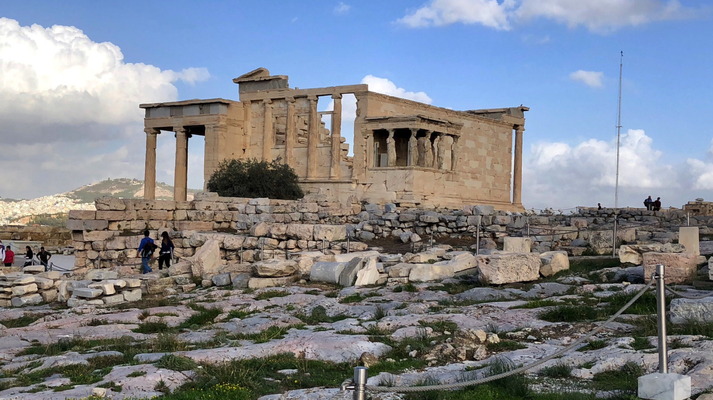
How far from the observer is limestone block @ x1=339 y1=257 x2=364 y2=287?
13180 millimetres

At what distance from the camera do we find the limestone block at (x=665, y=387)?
5.17m

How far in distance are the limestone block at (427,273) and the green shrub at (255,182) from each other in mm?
18593

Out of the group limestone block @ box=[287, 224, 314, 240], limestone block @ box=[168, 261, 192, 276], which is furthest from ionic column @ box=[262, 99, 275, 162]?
limestone block @ box=[168, 261, 192, 276]

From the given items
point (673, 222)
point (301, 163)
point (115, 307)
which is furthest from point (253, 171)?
point (115, 307)

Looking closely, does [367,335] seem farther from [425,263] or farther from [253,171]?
[253,171]

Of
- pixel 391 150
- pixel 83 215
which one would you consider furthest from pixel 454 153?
pixel 83 215

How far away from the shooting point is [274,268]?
13914 mm

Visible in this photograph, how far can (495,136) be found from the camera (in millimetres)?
38469

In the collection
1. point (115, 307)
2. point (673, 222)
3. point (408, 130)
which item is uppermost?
point (408, 130)

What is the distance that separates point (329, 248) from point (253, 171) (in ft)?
47.2

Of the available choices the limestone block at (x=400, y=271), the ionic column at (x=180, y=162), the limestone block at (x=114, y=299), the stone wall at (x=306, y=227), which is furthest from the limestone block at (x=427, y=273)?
the ionic column at (x=180, y=162)

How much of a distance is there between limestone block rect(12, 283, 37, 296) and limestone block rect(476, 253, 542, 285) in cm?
859

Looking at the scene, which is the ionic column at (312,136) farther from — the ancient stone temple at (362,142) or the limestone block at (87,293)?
the limestone block at (87,293)

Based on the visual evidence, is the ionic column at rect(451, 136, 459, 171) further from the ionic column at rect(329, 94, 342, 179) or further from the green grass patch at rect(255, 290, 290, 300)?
the green grass patch at rect(255, 290, 290, 300)
